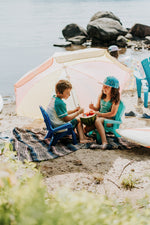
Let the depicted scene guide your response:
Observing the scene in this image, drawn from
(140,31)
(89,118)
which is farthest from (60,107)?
(140,31)

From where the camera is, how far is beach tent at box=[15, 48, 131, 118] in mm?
5105

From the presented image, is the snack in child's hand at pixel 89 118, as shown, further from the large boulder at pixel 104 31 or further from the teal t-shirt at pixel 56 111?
the large boulder at pixel 104 31

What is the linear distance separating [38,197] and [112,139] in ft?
12.5

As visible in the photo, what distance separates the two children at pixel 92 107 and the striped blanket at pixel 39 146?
0.83 feet

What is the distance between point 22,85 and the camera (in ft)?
17.0

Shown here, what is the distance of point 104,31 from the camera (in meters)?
23.7

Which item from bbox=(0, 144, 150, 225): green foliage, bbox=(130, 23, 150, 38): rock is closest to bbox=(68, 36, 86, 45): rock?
bbox=(130, 23, 150, 38): rock

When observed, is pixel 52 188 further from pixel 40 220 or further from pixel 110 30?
pixel 110 30

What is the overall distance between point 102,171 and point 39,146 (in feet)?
4.29

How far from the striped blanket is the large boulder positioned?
64.5 feet

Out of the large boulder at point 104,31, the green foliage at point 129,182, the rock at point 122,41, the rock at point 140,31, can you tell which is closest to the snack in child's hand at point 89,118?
the green foliage at point 129,182

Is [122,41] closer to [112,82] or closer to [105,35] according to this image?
[105,35]

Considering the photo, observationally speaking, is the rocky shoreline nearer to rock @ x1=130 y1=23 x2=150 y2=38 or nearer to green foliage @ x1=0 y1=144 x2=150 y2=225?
rock @ x1=130 y1=23 x2=150 y2=38

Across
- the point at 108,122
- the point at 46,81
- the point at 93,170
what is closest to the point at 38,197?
the point at 93,170
